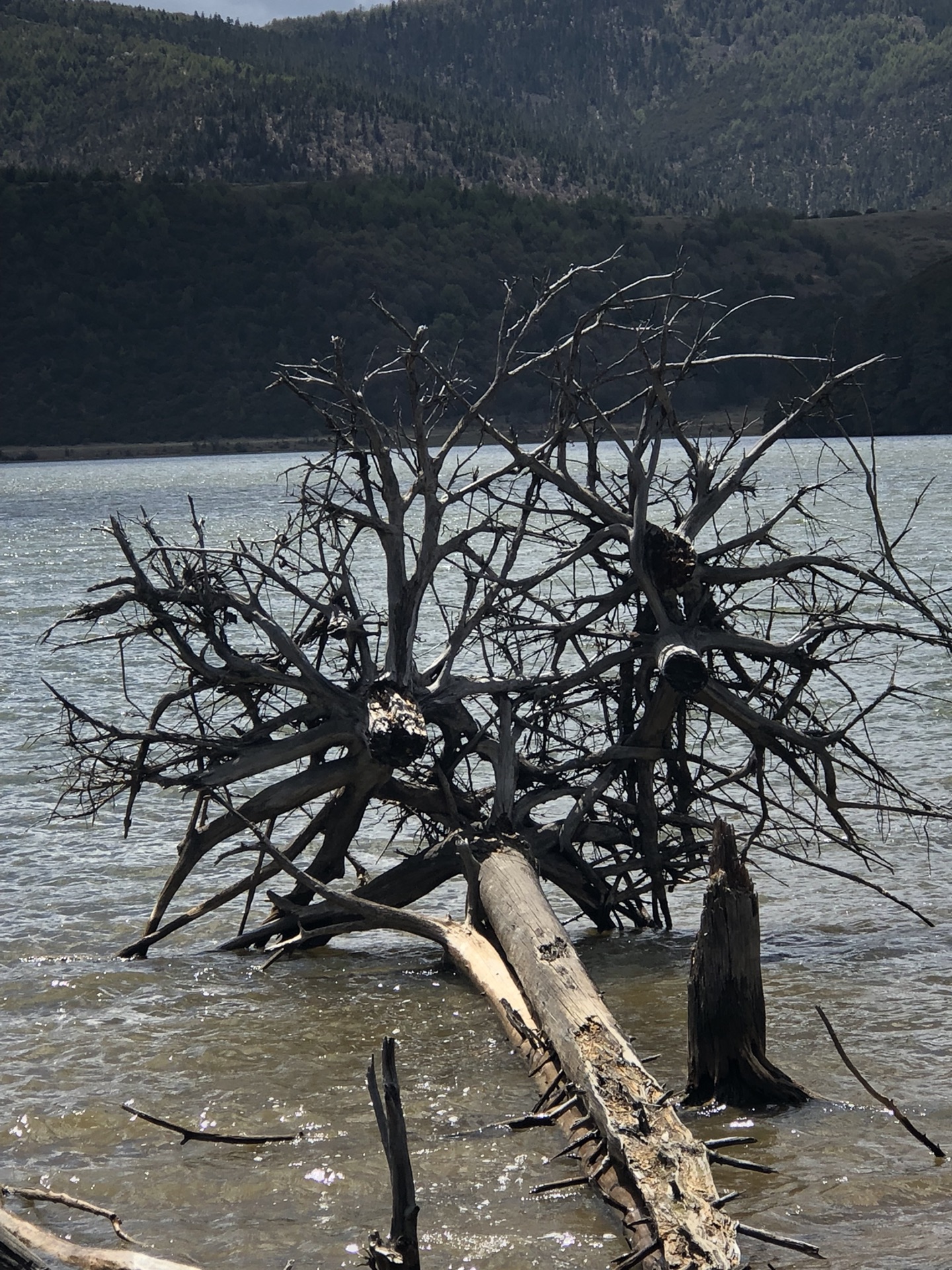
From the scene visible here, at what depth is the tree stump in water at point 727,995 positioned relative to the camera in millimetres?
5488

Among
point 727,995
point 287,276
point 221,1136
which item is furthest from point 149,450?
point 727,995

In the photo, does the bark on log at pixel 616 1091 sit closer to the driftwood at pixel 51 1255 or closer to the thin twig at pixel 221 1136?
the thin twig at pixel 221 1136

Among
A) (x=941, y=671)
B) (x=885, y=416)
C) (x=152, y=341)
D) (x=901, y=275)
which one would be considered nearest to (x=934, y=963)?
(x=941, y=671)

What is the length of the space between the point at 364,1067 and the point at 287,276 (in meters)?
124

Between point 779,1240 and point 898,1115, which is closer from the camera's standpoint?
point 779,1240

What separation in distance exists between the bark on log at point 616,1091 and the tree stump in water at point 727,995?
34 cm

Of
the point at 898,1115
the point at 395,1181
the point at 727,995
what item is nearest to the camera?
the point at 395,1181

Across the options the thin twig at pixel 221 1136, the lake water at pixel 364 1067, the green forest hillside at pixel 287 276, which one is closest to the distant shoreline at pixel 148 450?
the green forest hillside at pixel 287 276

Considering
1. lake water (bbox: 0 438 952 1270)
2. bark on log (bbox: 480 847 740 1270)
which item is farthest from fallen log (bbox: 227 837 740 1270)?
lake water (bbox: 0 438 952 1270)

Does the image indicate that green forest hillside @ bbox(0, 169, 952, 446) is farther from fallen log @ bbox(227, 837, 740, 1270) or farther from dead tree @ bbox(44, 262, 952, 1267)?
fallen log @ bbox(227, 837, 740, 1270)

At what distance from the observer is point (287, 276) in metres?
127

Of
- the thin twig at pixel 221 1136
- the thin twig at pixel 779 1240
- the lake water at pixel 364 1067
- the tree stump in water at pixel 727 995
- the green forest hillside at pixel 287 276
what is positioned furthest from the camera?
the green forest hillside at pixel 287 276

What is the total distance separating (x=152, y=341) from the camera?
12112cm

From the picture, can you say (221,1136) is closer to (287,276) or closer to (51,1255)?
(51,1255)
